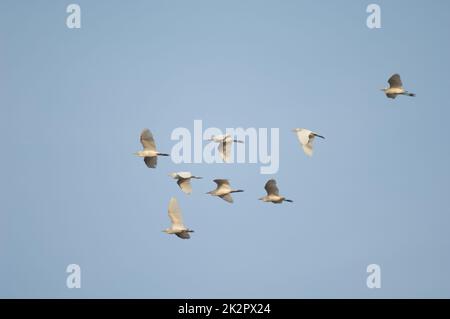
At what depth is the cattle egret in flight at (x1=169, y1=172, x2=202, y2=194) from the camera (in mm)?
59062

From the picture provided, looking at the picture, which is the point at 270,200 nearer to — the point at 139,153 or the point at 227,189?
the point at 227,189

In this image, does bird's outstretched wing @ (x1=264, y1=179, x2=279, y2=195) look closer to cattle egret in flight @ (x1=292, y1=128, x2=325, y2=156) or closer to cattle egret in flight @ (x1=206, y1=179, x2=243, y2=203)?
cattle egret in flight @ (x1=292, y1=128, x2=325, y2=156)

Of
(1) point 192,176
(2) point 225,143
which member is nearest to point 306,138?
(2) point 225,143

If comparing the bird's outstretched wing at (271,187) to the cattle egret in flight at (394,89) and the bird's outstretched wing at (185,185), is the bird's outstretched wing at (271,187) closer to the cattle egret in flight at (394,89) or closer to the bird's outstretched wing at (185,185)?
the bird's outstretched wing at (185,185)

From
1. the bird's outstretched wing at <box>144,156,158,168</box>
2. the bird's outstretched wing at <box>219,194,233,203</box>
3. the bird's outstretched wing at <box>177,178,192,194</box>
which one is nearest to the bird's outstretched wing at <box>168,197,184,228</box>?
the bird's outstretched wing at <box>177,178,192,194</box>

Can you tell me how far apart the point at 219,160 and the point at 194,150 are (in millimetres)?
8266

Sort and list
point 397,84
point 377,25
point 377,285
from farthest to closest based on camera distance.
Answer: point 377,285 < point 377,25 < point 397,84

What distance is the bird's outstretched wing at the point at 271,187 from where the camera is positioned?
188 feet

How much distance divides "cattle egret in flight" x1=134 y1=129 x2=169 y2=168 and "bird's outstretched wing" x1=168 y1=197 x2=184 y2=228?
196cm

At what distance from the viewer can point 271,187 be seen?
5747 cm

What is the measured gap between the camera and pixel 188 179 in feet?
195

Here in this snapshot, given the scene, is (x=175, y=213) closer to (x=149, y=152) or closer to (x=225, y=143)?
(x=149, y=152)
